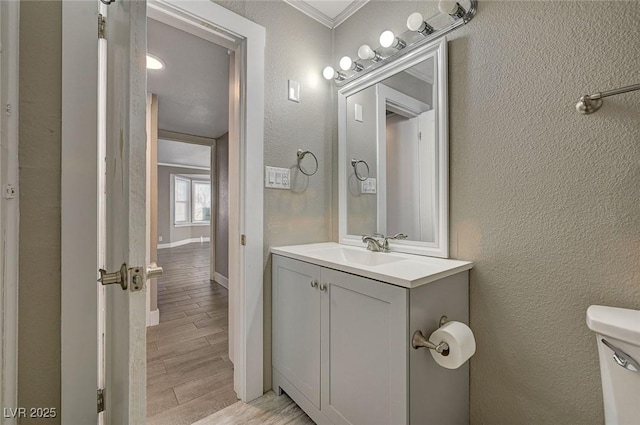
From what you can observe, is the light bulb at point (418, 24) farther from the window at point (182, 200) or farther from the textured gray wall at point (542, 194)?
the window at point (182, 200)

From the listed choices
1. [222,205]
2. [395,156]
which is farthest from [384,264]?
[222,205]

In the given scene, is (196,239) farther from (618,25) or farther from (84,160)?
(618,25)

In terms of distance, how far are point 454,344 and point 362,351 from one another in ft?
1.15

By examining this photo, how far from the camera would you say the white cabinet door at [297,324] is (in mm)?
1310

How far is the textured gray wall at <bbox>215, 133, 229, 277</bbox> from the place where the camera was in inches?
150

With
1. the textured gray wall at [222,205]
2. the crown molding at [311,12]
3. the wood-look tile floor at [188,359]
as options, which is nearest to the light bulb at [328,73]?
the crown molding at [311,12]

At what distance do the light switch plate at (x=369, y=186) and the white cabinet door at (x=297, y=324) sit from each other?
0.69m

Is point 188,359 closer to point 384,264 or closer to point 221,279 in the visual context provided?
point 384,264

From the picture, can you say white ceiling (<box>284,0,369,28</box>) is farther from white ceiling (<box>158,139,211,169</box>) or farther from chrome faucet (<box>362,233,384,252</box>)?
white ceiling (<box>158,139,211,169</box>)

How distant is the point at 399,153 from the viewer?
5.23 feet

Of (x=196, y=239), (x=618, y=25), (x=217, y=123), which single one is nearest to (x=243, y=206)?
(x=618, y=25)

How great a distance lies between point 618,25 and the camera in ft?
2.92

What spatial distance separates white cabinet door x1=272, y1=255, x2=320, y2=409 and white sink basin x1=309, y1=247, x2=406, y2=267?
0.17 m

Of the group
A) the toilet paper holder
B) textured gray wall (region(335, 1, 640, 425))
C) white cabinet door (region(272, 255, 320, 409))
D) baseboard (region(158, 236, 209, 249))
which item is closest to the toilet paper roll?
the toilet paper holder
